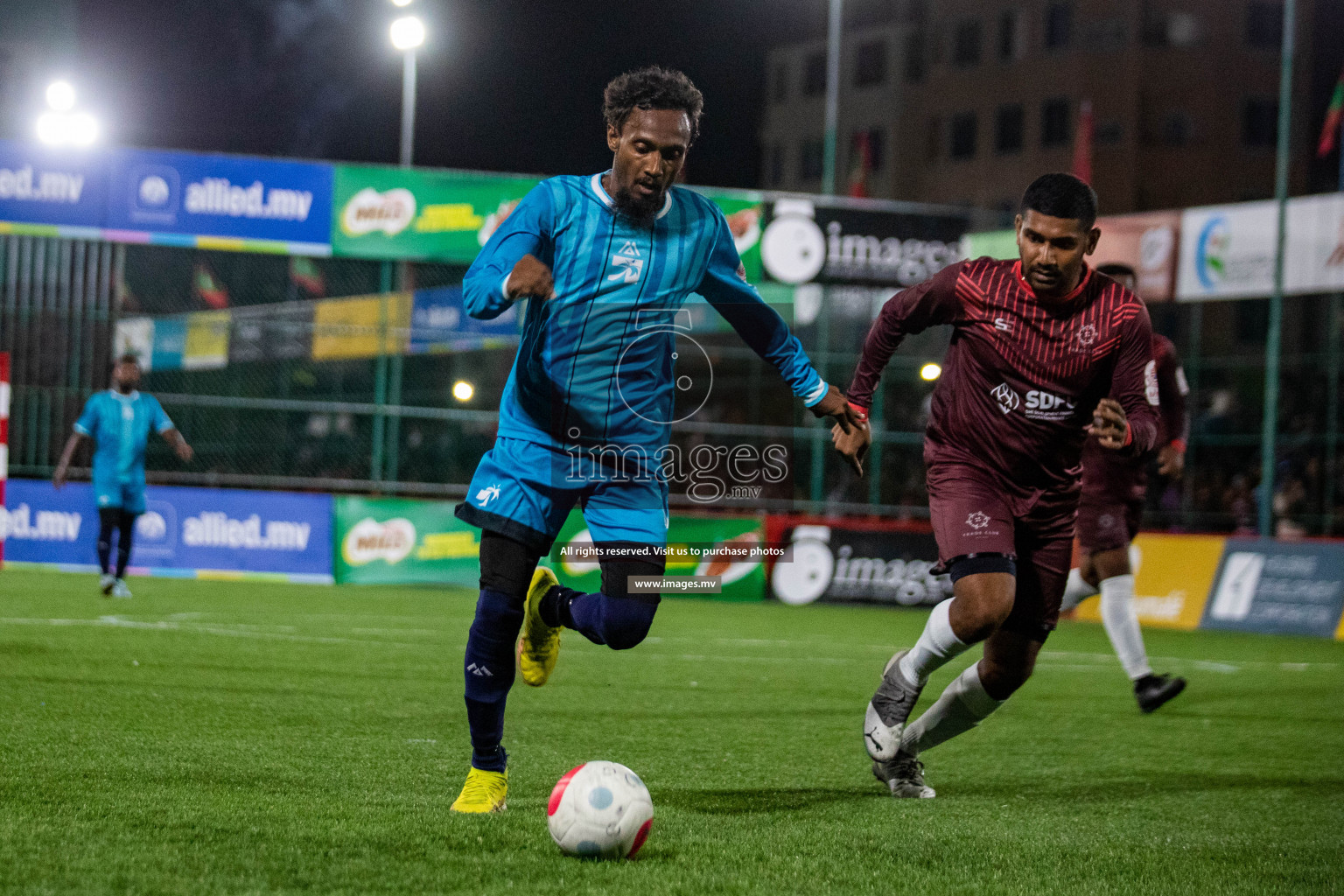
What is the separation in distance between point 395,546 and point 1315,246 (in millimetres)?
12494

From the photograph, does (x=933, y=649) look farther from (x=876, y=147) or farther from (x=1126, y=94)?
(x=876, y=147)

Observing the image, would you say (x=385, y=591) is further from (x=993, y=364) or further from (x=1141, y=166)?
(x=1141, y=166)

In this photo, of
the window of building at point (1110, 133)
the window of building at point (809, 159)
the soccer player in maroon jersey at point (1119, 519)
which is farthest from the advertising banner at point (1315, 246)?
the window of building at point (809, 159)

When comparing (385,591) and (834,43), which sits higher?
(834,43)

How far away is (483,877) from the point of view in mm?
3607

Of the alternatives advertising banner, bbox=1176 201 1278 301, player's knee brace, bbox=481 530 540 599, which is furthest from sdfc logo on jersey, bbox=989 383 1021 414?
advertising banner, bbox=1176 201 1278 301

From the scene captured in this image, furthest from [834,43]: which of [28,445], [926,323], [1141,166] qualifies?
[1141,166]

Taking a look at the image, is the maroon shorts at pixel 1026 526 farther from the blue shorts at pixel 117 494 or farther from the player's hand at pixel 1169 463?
the blue shorts at pixel 117 494

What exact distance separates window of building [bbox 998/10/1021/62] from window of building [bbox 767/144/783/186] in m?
11.6

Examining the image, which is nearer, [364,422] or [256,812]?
[256,812]

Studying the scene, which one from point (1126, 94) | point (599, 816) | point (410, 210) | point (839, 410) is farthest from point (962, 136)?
point (599, 816)

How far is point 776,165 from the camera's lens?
6022cm

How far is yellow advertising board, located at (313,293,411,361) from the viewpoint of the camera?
18938mm

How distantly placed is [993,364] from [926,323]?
0.96 ft
